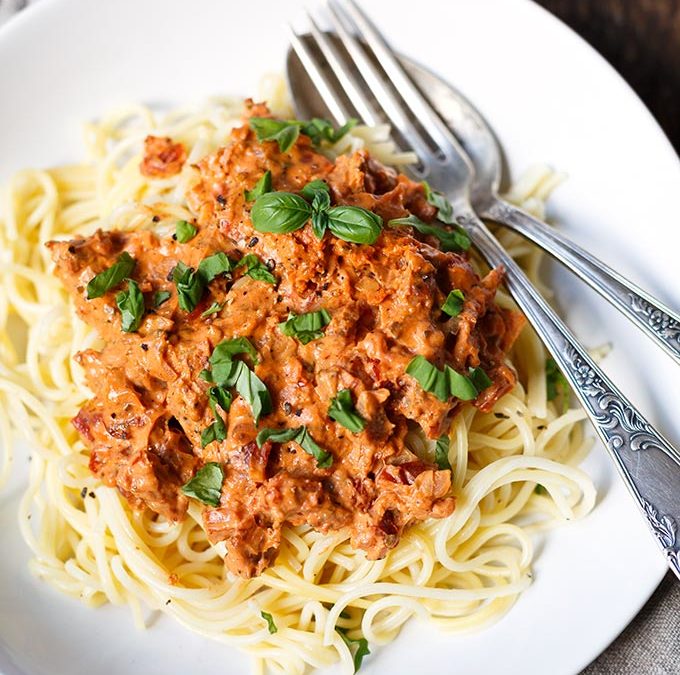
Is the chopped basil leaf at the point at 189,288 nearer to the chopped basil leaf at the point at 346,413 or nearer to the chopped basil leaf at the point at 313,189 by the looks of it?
the chopped basil leaf at the point at 313,189

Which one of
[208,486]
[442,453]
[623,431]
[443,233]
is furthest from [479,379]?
[208,486]

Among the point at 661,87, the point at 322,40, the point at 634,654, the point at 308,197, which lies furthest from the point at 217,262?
the point at 661,87

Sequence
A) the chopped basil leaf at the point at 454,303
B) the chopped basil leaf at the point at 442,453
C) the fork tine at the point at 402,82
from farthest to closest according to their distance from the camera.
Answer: the fork tine at the point at 402,82
the chopped basil leaf at the point at 442,453
the chopped basil leaf at the point at 454,303

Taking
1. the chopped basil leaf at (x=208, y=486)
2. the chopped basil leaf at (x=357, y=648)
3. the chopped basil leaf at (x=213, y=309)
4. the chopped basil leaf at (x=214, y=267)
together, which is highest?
the chopped basil leaf at (x=214, y=267)

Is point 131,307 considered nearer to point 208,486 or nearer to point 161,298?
point 161,298

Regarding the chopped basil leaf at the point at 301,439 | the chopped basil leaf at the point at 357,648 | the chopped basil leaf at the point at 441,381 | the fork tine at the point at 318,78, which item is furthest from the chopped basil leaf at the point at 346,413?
the fork tine at the point at 318,78

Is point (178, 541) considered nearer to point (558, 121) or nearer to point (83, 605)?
point (83, 605)

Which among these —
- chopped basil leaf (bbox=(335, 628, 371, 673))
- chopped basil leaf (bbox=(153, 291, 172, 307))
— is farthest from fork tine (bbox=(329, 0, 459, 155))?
chopped basil leaf (bbox=(335, 628, 371, 673))
